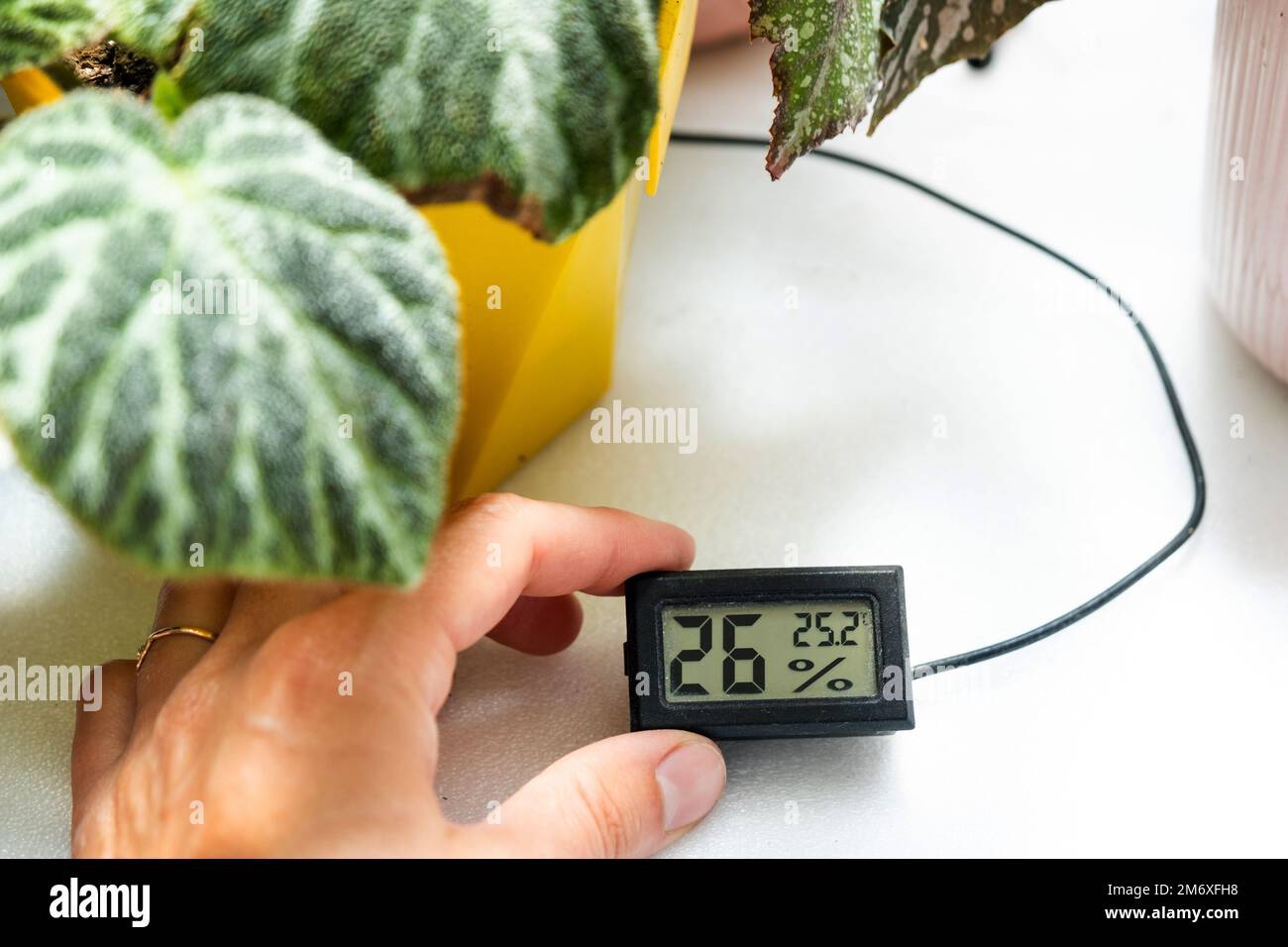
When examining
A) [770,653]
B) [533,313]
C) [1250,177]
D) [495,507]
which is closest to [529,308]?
[533,313]

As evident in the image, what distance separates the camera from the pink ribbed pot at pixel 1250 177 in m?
0.65

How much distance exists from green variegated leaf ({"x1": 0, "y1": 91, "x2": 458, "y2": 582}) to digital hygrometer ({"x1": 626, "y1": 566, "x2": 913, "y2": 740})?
0.28 meters

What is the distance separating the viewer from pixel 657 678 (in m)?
0.63

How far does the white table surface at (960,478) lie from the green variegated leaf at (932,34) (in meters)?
0.29

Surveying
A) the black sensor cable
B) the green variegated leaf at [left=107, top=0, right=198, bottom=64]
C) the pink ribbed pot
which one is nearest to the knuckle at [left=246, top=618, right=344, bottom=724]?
the green variegated leaf at [left=107, top=0, right=198, bottom=64]

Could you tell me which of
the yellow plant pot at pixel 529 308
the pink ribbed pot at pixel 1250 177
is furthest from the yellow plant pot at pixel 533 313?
the pink ribbed pot at pixel 1250 177

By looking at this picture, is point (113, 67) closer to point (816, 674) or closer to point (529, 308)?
point (529, 308)

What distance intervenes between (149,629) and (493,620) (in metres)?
0.27

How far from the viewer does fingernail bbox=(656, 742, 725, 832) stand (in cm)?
60

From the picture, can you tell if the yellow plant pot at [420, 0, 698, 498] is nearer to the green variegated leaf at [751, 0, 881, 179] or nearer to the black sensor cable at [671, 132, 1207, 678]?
the green variegated leaf at [751, 0, 881, 179]

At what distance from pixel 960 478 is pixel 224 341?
1.77 ft

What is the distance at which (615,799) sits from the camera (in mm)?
581

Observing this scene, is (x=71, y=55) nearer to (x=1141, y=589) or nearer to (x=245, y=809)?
(x=245, y=809)
